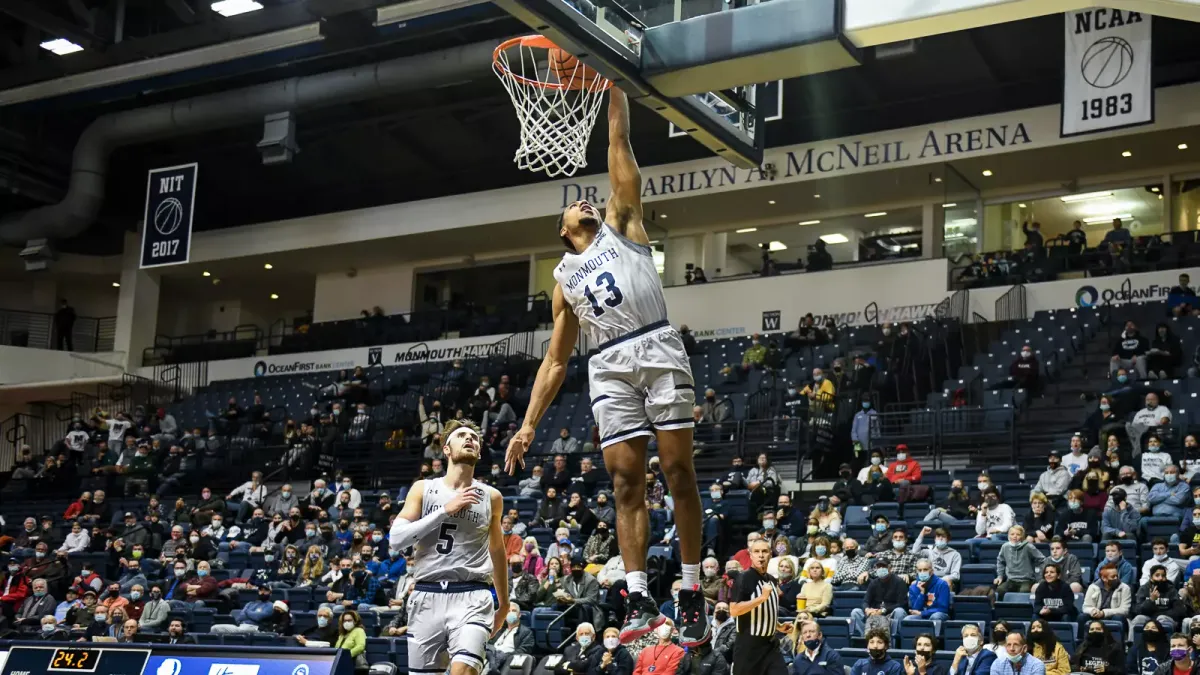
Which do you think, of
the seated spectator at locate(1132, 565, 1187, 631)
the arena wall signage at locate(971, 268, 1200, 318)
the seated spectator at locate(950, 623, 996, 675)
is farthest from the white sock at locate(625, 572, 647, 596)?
the arena wall signage at locate(971, 268, 1200, 318)

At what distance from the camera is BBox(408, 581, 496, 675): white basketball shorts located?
801 centimetres

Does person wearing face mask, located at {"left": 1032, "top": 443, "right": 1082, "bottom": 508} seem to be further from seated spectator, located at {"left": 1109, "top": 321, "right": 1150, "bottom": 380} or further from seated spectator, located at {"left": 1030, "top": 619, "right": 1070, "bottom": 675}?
seated spectator, located at {"left": 1030, "top": 619, "right": 1070, "bottom": 675}

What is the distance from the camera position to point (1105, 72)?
2169 centimetres

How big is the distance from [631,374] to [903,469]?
1304cm

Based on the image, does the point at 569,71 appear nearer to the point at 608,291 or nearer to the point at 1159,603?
the point at 608,291

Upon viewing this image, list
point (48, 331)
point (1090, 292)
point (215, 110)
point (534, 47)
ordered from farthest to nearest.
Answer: point (48, 331) → point (215, 110) → point (1090, 292) → point (534, 47)

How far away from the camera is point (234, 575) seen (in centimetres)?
2209

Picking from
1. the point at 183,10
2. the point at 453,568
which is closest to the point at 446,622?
the point at 453,568

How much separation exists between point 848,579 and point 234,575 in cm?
1037

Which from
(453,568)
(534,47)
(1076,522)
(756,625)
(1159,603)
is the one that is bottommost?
(1159,603)

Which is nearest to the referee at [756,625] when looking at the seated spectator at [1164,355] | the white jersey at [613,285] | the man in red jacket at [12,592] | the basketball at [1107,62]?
the white jersey at [613,285]

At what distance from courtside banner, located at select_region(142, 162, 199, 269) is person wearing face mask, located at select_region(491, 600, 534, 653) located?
16603 millimetres

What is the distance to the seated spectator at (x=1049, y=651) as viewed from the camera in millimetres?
13219

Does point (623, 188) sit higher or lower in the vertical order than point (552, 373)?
higher
